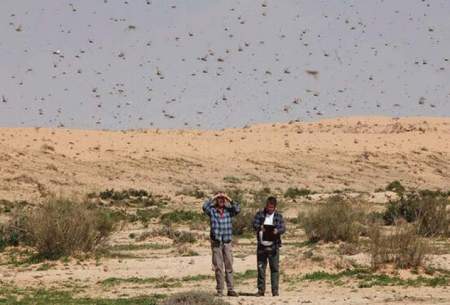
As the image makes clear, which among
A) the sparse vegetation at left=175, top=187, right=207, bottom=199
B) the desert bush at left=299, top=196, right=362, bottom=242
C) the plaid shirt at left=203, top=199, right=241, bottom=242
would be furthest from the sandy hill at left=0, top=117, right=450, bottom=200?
the plaid shirt at left=203, top=199, right=241, bottom=242

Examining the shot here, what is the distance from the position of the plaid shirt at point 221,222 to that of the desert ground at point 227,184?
1.14 m

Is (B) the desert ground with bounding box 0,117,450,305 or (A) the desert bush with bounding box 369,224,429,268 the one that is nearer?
(B) the desert ground with bounding box 0,117,450,305

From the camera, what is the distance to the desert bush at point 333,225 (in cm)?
2953

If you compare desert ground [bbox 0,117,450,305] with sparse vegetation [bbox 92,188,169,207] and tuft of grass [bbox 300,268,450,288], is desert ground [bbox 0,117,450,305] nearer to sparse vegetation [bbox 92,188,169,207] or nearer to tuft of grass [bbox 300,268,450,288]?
tuft of grass [bbox 300,268,450,288]

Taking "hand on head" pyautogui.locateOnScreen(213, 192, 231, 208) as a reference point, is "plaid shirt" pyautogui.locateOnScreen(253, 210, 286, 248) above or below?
below

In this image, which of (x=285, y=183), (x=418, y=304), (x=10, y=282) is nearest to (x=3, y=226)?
(x=10, y=282)

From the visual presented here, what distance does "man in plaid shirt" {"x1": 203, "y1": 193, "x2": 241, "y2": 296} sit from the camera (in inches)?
746

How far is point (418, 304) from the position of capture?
17.9 metres

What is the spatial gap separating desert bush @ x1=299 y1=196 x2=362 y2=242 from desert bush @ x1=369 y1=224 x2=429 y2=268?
714 centimetres

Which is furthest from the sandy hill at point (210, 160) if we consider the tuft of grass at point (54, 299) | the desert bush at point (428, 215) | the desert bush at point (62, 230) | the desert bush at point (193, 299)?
the desert bush at point (193, 299)

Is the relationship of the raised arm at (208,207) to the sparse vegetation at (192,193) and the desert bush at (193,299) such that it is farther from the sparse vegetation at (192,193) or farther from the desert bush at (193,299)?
the sparse vegetation at (192,193)

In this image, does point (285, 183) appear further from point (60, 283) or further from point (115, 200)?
point (60, 283)

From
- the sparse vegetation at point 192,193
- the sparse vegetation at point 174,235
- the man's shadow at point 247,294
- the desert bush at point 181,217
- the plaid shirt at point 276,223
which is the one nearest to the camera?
the plaid shirt at point 276,223

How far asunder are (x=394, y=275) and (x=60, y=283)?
694cm
